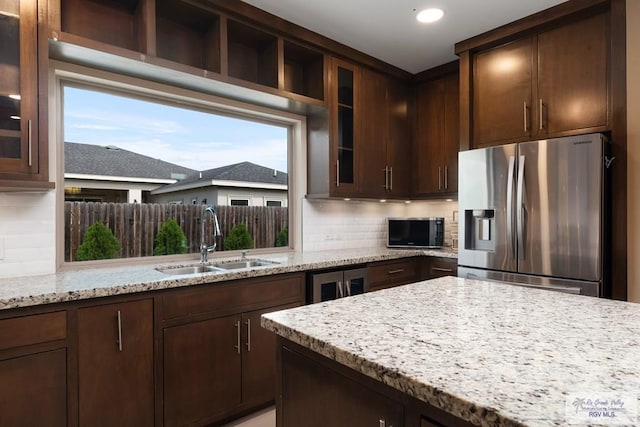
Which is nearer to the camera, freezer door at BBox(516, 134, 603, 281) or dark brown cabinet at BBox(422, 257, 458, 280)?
freezer door at BBox(516, 134, 603, 281)

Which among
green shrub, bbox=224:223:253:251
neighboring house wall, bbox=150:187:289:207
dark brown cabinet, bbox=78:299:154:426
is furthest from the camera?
green shrub, bbox=224:223:253:251

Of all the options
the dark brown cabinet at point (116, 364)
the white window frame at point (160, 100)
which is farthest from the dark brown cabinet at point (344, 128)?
the dark brown cabinet at point (116, 364)

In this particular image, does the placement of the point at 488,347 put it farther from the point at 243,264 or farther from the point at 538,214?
the point at 243,264

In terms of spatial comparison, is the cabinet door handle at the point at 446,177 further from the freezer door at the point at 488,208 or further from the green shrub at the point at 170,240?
the green shrub at the point at 170,240

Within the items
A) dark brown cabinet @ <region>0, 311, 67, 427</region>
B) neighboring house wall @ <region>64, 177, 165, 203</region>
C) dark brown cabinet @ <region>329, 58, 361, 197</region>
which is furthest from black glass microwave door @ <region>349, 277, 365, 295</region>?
dark brown cabinet @ <region>0, 311, 67, 427</region>

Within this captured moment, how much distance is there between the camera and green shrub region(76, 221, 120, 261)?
233cm

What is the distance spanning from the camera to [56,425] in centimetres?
166

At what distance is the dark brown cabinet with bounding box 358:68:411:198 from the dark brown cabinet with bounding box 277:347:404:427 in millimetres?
2416

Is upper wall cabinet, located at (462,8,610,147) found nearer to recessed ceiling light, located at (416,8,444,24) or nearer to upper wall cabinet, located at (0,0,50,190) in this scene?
recessed ceiling light, located at (416,8,444,24)

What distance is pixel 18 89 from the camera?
1.77 meters

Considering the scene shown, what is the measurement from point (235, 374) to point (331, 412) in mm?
1413

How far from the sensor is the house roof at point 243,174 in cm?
291

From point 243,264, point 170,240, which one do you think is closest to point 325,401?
point 243,264

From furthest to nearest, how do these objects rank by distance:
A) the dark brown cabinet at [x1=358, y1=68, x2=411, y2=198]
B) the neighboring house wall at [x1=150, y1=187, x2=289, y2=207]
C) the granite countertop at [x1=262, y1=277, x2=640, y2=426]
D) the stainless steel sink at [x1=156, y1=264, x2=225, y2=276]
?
the dark brown cabinet at [x1=358, y1=68, x2=411, y2=198]
the neighboring house wall at [x1=150, y1=187, x2=289, y2=207]
the stainless steel sink at [x1=156, y1=264, x2=225, y2=276]
the granite countertop at [x1=262, y1=277, x2=640, y2=426]
